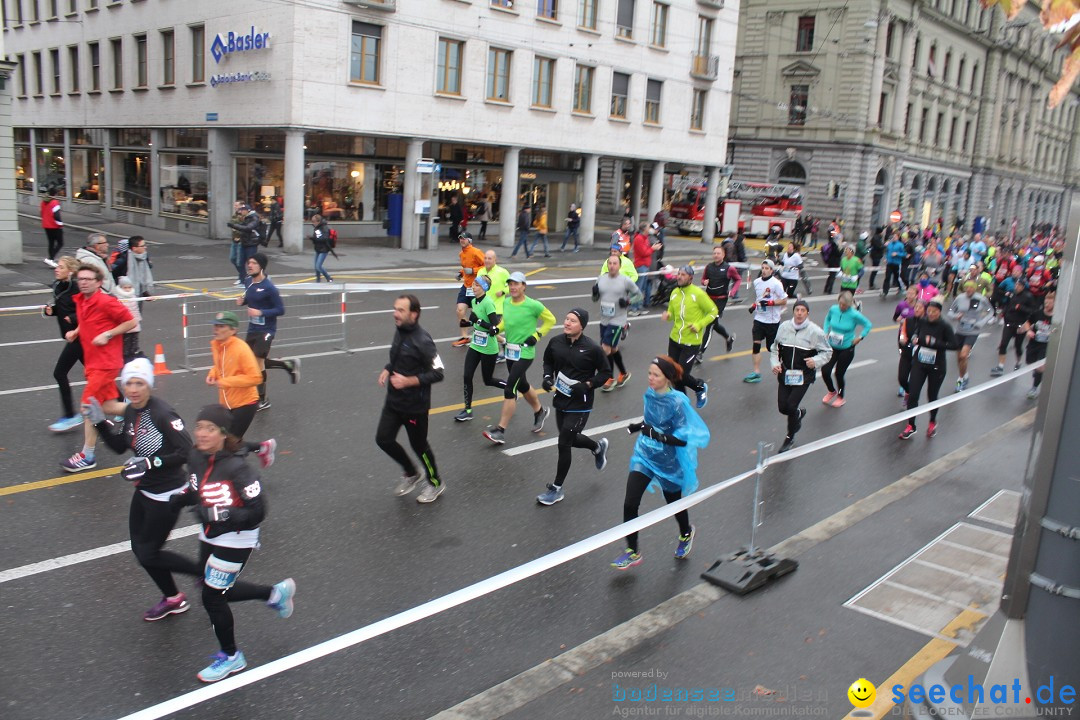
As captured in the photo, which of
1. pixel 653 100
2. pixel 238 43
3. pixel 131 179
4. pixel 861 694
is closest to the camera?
pixel 861 694

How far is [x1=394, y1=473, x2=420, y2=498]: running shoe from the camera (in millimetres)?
7727

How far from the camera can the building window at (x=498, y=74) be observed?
30188 millimetres

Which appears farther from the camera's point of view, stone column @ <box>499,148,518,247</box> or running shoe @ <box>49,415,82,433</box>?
stone column @ <box>499,148,518,247</box>

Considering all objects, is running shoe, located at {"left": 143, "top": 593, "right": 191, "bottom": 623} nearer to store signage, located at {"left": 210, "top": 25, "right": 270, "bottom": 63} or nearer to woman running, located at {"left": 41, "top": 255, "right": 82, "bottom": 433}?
woman running, located at {"left": 41, "top": 255, "right": 82, "bottom": 433}

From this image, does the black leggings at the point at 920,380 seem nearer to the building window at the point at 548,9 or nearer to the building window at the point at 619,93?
the building window at the point at 548,9

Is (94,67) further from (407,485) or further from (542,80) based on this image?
(407,485)

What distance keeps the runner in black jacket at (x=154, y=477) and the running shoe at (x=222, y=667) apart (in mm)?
546

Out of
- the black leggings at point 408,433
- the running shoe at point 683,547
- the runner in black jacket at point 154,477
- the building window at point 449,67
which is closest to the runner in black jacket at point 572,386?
the black leggings at point 408,433

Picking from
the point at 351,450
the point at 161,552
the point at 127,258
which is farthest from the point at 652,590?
the point at 127,258

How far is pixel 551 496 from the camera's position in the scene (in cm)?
771

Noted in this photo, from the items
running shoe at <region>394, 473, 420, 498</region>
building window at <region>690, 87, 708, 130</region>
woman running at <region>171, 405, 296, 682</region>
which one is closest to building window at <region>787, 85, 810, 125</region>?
building window at <region>690, 87, 708, 130</region>

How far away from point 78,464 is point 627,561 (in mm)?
4963

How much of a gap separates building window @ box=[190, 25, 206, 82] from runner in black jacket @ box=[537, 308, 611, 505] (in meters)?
Answer: 25.6

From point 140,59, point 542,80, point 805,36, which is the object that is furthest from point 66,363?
point 805,36
